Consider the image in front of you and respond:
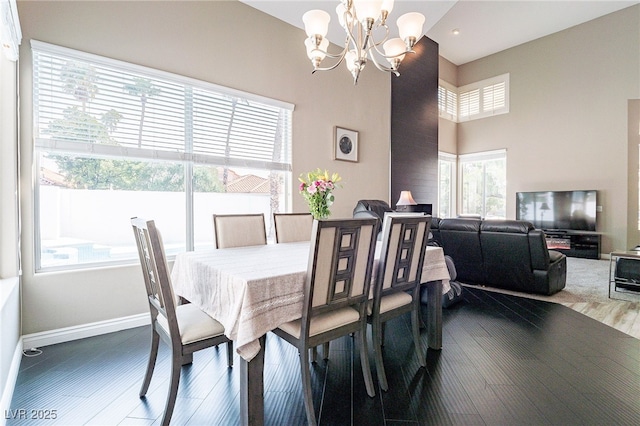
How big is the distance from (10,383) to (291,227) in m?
2.08

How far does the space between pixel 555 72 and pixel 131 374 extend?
922 centimetres

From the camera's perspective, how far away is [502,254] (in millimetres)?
3623

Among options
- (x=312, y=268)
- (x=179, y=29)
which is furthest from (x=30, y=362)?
(x=179, y=29)

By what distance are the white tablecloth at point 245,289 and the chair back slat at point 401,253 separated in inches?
19.9

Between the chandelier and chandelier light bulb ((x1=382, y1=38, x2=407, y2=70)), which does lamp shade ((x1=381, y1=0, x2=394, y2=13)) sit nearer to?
the chandelier

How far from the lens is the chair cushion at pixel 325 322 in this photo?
1596mm

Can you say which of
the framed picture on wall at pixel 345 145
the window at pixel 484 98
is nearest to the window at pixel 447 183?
the window at pixel 484 98

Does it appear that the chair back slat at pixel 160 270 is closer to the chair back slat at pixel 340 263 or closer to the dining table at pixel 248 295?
the dining table at pixel 248 295

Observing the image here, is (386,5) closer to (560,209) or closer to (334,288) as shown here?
(334,288)

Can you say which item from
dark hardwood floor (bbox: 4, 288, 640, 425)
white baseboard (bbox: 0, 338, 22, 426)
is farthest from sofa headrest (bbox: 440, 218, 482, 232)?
white baseboard (bbox: 0, 338, 22, 426)

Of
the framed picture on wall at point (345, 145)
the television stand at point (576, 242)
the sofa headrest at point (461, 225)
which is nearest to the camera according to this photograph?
the sofa headrest at point (461, 225)

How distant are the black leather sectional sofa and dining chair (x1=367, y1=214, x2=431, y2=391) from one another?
199 centimetres

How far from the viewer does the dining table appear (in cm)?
138

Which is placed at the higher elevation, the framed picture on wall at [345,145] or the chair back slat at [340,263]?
the framed picture on wall at [345,145]
